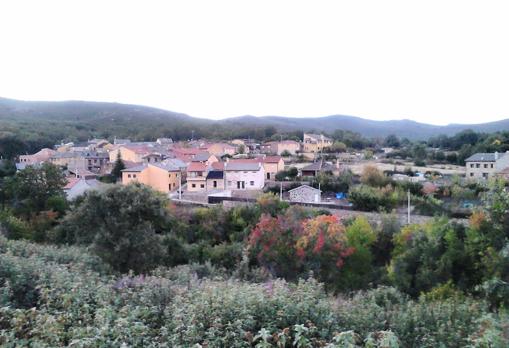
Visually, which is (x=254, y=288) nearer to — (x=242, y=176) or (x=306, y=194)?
(x=306, y=194)

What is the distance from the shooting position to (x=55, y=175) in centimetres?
2384

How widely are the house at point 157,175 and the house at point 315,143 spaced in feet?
79.0

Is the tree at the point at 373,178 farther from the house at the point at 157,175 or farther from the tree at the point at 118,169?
the tree at the point at 118,169

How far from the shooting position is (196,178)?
32375 millimetres

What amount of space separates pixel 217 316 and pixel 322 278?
9.24m

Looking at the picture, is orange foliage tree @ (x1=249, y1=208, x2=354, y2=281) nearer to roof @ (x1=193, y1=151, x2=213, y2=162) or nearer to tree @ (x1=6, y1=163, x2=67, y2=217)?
tree @ (x1=6, y1=163, x2=67, y2=217)

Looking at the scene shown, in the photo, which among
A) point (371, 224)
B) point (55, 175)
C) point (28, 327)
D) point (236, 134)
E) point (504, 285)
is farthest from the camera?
point (236, 134)

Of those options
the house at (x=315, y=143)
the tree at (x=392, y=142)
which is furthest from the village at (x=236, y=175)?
the tree at (x=392, y=142)

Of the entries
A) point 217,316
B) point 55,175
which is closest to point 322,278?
point 217,316

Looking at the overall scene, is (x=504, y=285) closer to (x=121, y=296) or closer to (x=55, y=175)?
(x=121, y=296)

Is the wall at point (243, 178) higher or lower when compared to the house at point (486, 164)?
lower

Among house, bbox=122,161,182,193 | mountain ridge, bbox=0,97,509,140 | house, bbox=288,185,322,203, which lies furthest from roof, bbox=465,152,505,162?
mountain ridge, bbox=0,97,509,140

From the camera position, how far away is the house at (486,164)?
33241 millimetres

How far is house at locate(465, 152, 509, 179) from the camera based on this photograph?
109 feet
